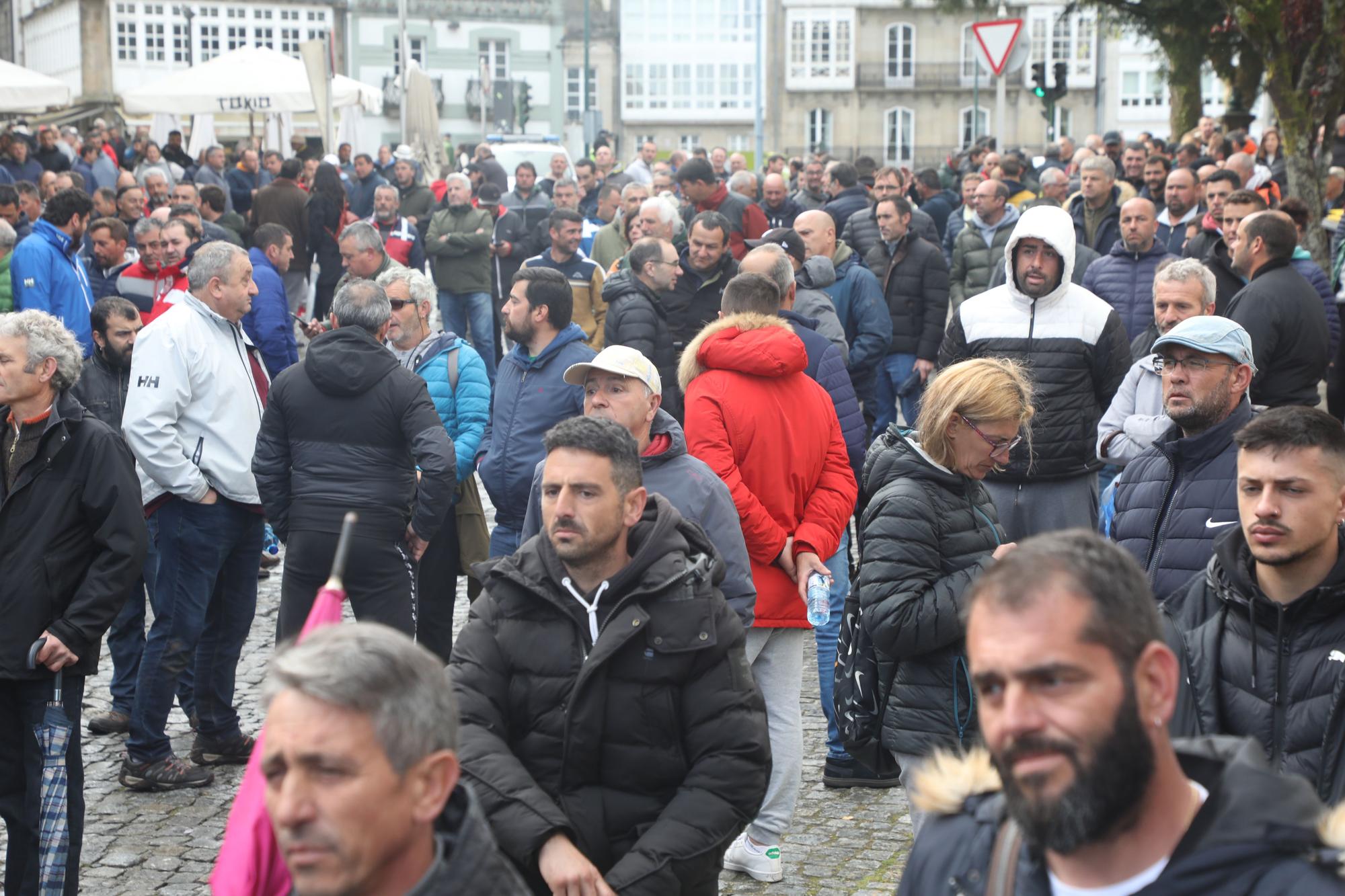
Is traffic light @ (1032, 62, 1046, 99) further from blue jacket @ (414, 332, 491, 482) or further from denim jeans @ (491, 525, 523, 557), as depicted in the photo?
denim jeans @ (491, 525, 523, 557)

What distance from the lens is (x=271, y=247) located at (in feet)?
34.5

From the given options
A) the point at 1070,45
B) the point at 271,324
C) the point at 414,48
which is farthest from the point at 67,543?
the point at 1070,45

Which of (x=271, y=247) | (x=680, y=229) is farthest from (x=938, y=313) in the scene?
(x=271, y=247)

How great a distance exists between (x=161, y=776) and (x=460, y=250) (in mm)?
9416

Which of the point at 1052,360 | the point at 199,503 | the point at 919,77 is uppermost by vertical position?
the point at 919,77

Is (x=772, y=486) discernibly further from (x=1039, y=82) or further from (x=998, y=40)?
(x=1039, y=82)

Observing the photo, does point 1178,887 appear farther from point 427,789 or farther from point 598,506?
point 598,506

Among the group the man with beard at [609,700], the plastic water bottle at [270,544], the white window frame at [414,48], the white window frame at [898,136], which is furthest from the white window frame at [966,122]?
the man with beard at [609,700]

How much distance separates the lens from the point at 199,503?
6609 mm

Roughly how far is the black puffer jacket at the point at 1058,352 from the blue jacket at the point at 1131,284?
1992mm

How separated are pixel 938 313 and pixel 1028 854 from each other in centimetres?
868

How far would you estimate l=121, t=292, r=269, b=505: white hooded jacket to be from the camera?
6.48 meters

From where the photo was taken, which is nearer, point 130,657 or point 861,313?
point 130,657


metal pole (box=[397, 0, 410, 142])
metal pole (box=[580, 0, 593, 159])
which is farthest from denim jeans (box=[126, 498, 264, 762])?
metal pole (box=[580, 0, 593, 159])
